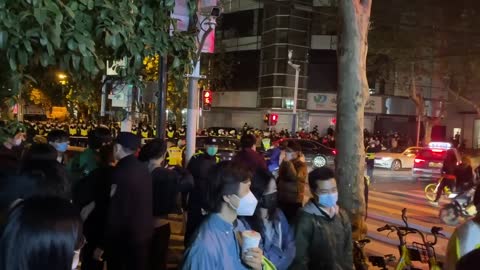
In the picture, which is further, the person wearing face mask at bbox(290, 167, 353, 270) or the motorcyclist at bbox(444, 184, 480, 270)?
the person wearing face mask at bbox(290, 167, 353, 270)

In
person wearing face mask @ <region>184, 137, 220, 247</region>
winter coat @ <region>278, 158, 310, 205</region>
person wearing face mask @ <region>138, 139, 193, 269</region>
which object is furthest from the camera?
winter coat @ <region>278, 158, 310, 205</region>

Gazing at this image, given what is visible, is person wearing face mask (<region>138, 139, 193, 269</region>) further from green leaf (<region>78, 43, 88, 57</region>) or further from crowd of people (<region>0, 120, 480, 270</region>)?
green leaf (<region>78, 43, 88, 57</region>)

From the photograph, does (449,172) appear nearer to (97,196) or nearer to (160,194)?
(160,194)

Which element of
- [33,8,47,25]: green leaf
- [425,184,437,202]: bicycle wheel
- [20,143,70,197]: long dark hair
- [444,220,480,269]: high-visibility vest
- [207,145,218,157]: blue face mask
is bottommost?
[425,184,437,202]: bicycle wheel

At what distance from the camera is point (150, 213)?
4859 mm

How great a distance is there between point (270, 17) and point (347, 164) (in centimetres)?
3430

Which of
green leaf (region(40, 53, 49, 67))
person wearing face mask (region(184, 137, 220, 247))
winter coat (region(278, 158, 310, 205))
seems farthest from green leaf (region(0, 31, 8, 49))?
winter coat (region(278, 158, 310, 205))

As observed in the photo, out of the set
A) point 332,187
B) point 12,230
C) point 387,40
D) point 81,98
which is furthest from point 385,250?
point 387,40

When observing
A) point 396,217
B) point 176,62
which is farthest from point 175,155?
point 176,62

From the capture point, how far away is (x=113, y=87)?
18.6 feet

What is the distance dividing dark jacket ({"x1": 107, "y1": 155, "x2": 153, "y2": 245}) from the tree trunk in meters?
5.15

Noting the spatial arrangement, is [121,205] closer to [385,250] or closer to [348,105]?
[348,105]

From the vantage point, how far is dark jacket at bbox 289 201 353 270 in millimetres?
4141

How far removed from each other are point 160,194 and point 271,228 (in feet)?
5.76
